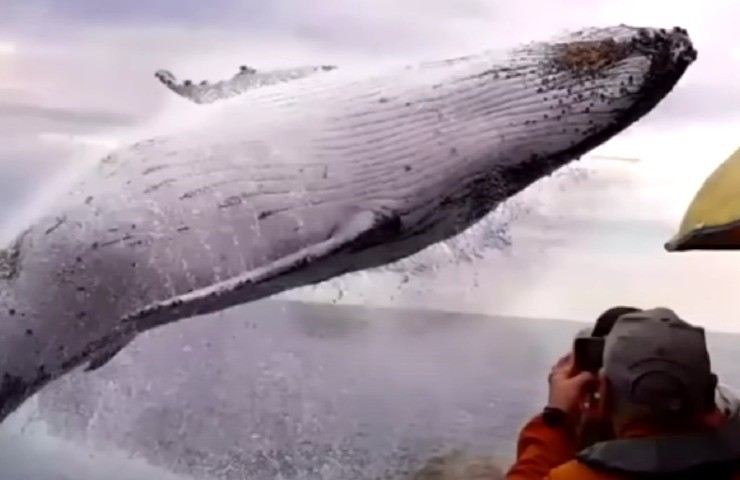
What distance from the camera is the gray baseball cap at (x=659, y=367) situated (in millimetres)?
1070

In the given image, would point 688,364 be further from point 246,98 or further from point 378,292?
point 246,98

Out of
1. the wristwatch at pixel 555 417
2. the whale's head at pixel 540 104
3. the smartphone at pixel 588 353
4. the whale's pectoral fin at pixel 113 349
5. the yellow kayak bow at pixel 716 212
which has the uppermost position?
the whale's head at pixel 540 104

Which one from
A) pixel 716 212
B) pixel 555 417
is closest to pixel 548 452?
pixel 555 417

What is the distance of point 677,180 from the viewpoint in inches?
51.1

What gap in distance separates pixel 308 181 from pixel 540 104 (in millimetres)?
291

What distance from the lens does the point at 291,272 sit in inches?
52.4

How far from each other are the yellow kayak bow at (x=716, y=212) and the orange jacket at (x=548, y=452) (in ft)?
0.62

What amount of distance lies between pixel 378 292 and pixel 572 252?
234mm

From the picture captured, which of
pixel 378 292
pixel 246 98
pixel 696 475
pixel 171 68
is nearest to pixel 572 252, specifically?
pixel 378 292

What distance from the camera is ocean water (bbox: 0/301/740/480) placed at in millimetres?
1297

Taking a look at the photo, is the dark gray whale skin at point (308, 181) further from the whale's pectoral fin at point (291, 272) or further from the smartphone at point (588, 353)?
the smartphone at point (588, 353)

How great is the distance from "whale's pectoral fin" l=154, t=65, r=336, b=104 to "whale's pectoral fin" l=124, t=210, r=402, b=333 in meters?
0.19

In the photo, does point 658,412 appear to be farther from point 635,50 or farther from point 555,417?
point 635,50

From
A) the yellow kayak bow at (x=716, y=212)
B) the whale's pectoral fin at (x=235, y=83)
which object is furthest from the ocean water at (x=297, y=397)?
the whale's pectoral fin at (x=235, y=83)
